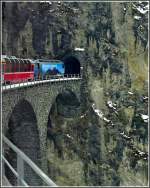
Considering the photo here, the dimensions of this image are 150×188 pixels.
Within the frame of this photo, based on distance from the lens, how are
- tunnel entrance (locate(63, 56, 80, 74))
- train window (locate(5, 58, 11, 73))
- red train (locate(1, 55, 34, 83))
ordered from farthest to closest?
tunnel entrance (locate(63, 56, 80, 74)) < train window (locate(5, 58, 11, 73)) < red train (locate(1, 55, 34, 83))

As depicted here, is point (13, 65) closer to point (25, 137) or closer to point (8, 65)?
point (8, 65)

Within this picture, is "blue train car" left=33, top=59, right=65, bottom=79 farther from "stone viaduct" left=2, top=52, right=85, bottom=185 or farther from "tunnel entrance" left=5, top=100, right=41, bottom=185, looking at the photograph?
"tunnel entrance" left=5, top=100, right=41, bottom=185

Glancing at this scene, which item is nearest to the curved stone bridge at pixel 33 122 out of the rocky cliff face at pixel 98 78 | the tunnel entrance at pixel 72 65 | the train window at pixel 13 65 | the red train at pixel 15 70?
the red train at pixel 15 70

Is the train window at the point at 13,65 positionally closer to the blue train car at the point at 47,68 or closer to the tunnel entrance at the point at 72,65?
the blue train car at the point at 47,68

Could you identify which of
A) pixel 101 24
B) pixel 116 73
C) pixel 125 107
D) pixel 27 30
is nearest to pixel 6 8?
pixel 27 30

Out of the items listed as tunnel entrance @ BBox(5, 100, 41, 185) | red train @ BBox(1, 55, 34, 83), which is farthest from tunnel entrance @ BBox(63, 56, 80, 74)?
tunnel entrance @ BBox(5, 100, 41, 185)

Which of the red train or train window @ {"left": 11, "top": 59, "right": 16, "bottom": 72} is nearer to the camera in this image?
the red train
